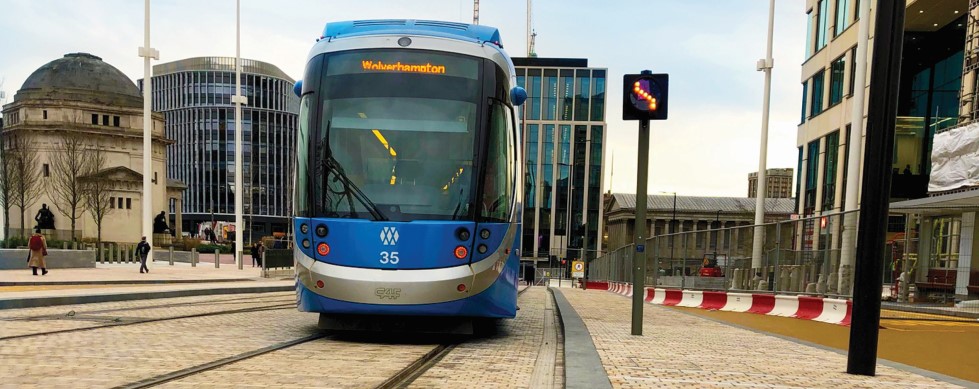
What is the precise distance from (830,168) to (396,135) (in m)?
29.9

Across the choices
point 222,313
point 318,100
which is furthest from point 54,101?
point 318,100

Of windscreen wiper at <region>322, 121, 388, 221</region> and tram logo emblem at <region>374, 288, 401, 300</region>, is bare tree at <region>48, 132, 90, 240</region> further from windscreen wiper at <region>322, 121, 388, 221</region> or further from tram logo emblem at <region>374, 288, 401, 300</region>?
tram logo emblem at <region>374, 288, 401, 300</region>

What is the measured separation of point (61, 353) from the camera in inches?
249

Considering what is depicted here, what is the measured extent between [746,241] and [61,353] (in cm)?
1376

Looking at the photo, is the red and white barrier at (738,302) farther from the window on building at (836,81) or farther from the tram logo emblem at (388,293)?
the window on building at (836,81)

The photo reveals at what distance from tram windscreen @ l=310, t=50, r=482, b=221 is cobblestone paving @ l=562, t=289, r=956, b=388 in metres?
2.39

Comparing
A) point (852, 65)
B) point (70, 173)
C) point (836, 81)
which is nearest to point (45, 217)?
point (70, 173)

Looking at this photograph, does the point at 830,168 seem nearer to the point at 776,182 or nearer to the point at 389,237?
the point at 389,237

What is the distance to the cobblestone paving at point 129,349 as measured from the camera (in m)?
5.22

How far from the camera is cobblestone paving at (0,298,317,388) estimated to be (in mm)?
5219

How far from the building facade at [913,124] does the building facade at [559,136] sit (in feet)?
141

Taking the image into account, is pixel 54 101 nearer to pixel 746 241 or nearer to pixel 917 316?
pixel 746 241

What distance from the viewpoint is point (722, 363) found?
6.33m

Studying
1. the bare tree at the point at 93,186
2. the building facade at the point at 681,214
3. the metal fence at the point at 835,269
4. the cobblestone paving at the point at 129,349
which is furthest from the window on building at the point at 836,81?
the building facade at the point at 681,214
